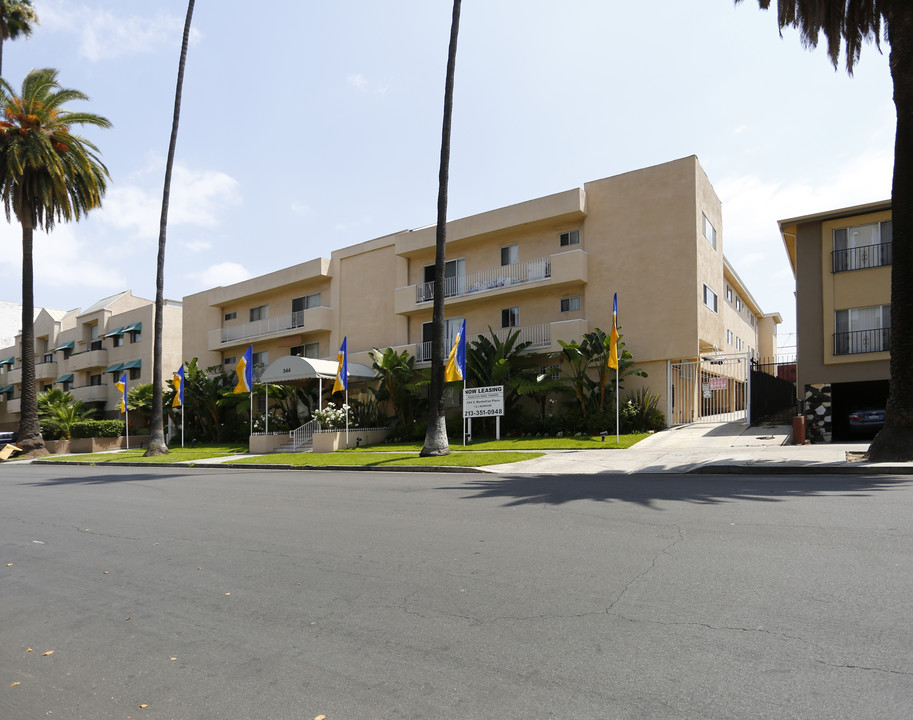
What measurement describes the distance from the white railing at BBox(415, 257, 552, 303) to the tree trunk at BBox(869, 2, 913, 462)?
577 inches

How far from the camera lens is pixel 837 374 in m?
20.9

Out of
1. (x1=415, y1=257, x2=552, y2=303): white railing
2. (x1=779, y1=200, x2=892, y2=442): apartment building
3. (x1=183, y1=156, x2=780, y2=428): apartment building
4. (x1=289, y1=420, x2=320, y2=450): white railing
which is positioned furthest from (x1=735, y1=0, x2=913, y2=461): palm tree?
(x1=289, y1=420, x2=320, y2=450): white railing

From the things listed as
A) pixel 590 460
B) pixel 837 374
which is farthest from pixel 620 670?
pixel 837 374

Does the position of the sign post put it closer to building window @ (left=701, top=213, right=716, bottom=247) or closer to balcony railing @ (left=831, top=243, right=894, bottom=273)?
building window @ (left=701, top=213, right=716, bottom=247)

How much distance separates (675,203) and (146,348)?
3884cm

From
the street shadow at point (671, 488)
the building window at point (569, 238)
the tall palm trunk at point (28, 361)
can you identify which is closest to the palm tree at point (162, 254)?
the tall palm trunk at point (28, 361)

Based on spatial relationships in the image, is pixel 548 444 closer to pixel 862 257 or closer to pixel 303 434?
pixel 862 257

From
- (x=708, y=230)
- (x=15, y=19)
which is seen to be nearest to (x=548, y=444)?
(x=708, y=230)

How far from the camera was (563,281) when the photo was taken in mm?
27641

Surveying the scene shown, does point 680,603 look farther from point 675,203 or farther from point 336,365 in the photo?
point 336,365

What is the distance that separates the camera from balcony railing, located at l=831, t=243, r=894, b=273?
20672 mm

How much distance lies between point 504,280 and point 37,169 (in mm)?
23148

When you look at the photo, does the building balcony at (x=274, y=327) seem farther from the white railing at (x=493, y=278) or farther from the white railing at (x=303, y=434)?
the white railing at (x=303, y=434)

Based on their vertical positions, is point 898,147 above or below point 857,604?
above
